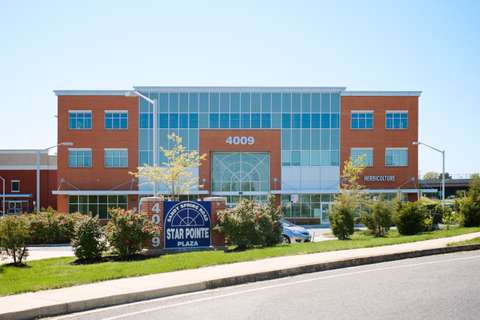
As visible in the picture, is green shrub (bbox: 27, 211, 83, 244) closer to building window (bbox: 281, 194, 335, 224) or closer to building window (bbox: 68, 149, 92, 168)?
building window (bbox: 68, 149, 92, 168)

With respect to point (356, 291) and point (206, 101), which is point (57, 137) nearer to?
point (206, 101)

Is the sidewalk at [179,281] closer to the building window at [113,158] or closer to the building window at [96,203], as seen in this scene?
the building window at [96,203]

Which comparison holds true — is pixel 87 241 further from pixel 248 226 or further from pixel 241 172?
pixel 241 172

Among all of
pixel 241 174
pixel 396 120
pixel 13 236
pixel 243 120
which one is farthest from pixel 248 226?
pixel 396 120

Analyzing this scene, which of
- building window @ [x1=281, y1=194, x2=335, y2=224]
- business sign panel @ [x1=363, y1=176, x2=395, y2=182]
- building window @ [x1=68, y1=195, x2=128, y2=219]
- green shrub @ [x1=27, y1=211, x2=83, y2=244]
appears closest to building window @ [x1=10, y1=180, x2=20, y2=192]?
building window @ [x1=68, y1=195, x2=128, y2=219]

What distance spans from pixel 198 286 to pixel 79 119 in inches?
1745

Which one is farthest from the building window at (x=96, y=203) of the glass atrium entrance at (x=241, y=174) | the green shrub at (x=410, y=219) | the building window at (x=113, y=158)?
the green shrub at (x=410, y=219)

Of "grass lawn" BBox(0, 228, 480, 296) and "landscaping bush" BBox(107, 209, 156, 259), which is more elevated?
"landscaping bush" BBox(107, 209, 156, 259)

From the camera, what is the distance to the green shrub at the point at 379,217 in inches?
1047

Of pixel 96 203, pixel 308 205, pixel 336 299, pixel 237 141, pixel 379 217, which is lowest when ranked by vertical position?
pixel 308 205

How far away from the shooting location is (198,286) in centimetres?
1138

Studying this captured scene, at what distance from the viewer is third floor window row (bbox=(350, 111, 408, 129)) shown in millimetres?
53844

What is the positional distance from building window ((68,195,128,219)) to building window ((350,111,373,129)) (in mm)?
22736

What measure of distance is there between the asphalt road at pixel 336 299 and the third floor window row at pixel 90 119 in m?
42.5
